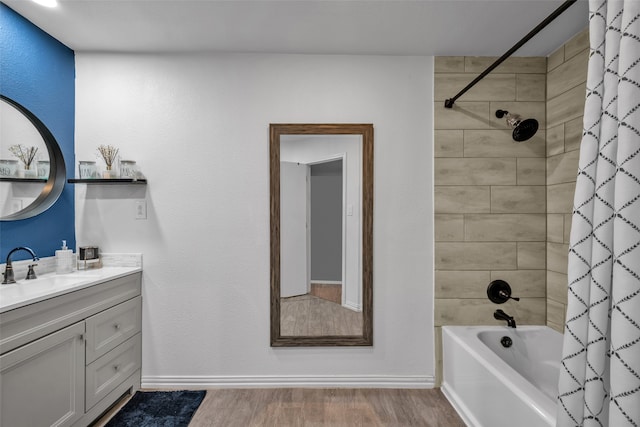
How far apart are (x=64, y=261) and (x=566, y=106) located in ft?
11.3

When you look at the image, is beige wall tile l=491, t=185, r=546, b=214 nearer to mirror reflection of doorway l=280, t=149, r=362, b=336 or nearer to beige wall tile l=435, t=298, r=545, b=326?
beige wall tile l=435, t=298, r=545, b=326

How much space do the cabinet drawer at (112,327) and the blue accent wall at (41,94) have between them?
1.98 ft

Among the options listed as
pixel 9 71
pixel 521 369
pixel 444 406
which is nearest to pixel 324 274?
pixel 444 406

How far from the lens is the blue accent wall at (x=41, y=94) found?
6.33 ft

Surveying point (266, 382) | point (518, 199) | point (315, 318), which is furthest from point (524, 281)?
point (266, 382)

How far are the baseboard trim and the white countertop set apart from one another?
0.83m

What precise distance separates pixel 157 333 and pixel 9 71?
73.4 inches

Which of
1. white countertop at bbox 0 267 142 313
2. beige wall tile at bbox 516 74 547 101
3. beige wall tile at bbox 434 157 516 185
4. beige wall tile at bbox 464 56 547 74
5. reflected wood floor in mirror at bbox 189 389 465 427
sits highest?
beige wall tile at bbox 464 56 547 74

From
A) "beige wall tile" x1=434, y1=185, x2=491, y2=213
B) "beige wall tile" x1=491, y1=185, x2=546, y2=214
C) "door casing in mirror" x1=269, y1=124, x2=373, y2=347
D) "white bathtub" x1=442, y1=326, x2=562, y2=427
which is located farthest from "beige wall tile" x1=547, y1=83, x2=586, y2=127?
"white bathtub" x1=442, y1=326, x2=562, y2=427

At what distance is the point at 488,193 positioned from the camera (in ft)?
7.89

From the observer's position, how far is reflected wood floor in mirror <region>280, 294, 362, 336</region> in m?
2.40

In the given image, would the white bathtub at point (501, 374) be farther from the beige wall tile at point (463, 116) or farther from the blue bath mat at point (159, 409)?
the blue bath mat at point (159, 409)

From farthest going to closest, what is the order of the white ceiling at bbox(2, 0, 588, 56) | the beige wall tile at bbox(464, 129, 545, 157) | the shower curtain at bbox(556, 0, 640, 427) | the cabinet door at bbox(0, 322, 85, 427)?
1. the beige wall tile at bbox(464, 129, 545, 157)
2. the white ceiling at bbox(2, 0, 588, 56)
3. the cabinet door at bbox(0, 322, 85, 427)
4. the shower curtain at bbox(556, 0, 640, 427)

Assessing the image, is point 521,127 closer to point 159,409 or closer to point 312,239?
point 312,239
